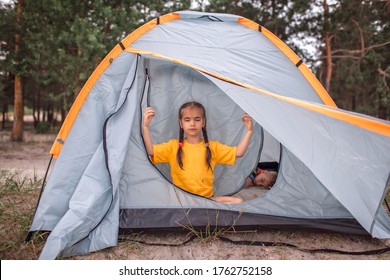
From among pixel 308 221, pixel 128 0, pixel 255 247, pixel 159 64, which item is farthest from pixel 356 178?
pixel 128 0

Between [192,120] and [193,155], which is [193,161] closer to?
[193,155]

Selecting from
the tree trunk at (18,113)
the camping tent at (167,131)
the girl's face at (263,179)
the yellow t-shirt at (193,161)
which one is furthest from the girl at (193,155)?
the tree trunk at (18,113)

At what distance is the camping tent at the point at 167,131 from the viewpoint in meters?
2.41

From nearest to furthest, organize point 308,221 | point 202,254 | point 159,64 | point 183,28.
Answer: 1. point 202,254
2. point 308,221
3. point 183,28
4. point 159,64

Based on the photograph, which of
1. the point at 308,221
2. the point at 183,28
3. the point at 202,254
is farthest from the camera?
the point at 183,28

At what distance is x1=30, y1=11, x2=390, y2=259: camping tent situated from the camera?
2410 mm

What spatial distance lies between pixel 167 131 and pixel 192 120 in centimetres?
50

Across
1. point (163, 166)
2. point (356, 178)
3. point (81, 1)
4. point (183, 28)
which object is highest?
point (81, 1)

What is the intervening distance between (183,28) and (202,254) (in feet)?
6.72

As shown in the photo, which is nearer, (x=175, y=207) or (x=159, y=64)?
(x=175, y=207)

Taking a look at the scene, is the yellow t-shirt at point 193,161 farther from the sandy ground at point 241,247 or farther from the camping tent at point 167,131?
the sandy ground at point 241,247

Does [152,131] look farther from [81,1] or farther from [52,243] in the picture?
[81,1]

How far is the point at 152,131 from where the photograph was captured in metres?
3.47

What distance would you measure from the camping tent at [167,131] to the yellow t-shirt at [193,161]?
22 centimetres
